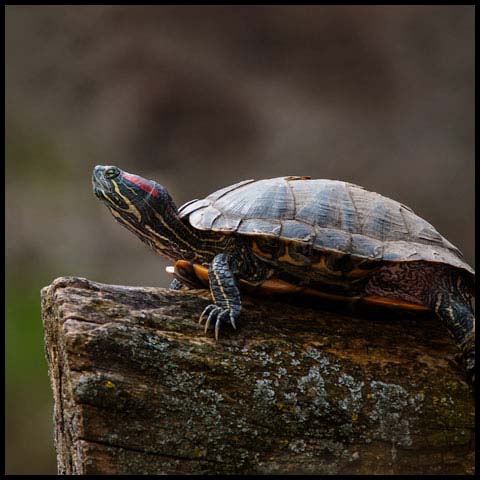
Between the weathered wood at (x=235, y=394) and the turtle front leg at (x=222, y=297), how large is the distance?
5 cm

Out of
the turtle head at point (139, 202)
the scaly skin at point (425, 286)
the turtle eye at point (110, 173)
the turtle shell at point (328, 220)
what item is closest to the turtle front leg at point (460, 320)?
the scaly skin at point (425, 286)

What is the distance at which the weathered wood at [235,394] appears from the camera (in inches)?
67.2

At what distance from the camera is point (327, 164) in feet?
20.7

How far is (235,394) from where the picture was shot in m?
1.82

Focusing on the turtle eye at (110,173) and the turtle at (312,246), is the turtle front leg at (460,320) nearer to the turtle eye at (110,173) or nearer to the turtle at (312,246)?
the turtle at (312,246)

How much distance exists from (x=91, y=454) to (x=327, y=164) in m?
5.07

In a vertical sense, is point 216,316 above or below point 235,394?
above

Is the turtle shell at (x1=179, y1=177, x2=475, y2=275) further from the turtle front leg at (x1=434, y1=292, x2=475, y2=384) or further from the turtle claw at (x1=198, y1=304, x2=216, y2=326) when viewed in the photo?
the turtle claw at (x1=198, y1=304, x2=216, y2=326)

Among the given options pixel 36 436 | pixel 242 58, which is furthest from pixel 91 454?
pixel 242 58

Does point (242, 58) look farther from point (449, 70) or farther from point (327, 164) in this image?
point (449, 70)


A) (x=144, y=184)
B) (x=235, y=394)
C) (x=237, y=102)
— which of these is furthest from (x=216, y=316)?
(x=237, y=102)

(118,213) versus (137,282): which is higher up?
(118,213)

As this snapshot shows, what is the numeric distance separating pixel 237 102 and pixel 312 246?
4.86 metres

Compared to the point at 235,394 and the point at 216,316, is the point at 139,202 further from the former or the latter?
the point at 235,394
